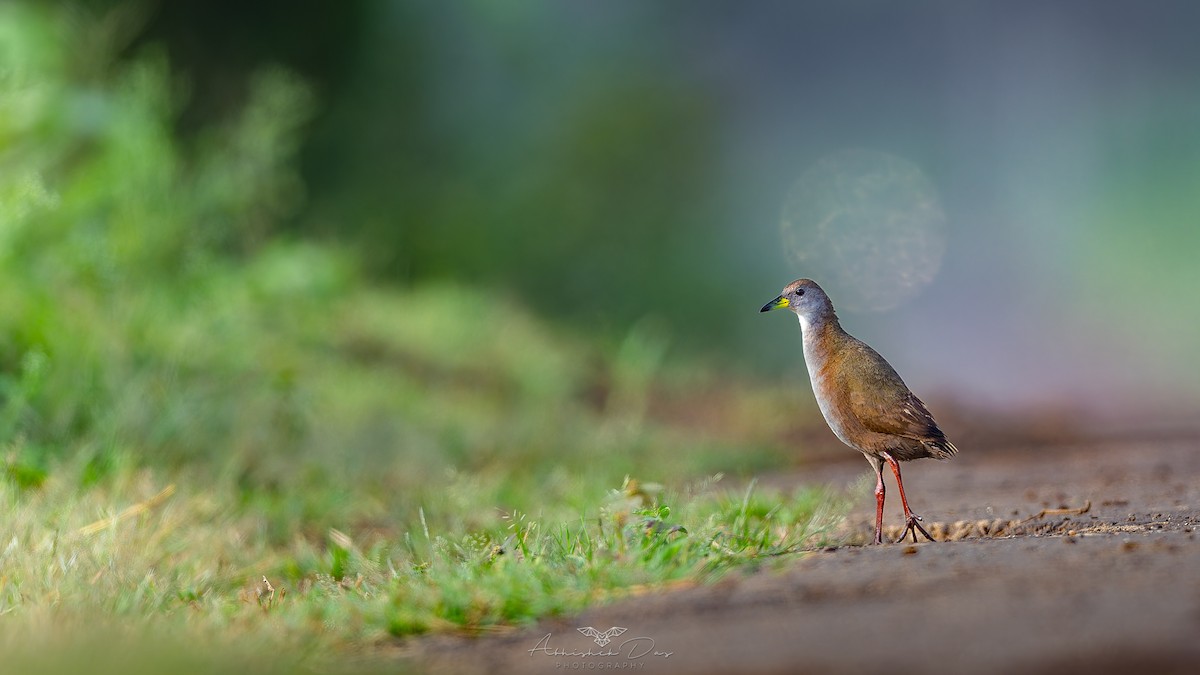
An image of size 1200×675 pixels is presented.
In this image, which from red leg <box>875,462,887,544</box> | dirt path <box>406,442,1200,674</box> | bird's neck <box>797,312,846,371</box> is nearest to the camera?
dirt path <box>406,442,1200,674</box>

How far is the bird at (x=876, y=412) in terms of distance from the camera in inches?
129

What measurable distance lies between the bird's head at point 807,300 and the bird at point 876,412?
16cm

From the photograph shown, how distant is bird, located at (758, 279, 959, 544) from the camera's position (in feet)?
10.7

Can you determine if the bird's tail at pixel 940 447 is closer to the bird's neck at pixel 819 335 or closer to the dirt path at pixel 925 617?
the dirt path at pixel 925 617

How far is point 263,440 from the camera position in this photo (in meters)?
5.53

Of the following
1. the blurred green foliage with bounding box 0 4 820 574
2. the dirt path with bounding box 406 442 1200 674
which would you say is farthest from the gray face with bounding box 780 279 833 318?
the blurred green foliage with bounding box 0 4 820 574

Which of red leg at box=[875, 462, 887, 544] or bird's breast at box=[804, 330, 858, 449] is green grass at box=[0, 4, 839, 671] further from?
bird's breast at box=[804, 330, 858, 449]

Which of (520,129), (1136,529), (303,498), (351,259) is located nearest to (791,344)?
(520,129)

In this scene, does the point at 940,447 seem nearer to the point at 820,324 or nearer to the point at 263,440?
the point at 820,324

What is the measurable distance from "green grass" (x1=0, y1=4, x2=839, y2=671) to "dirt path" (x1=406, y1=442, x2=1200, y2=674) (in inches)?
8.8

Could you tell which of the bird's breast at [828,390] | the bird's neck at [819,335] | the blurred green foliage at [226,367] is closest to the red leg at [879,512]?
the bird's breast at [828,390]

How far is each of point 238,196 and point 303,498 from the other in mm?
2154

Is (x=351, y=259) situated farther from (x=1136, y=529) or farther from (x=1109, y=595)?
(x=1109, y=595)

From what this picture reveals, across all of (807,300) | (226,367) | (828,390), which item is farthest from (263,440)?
(828,390)
